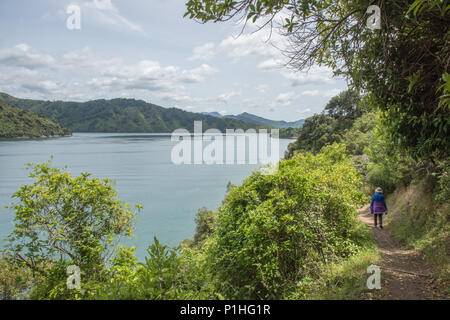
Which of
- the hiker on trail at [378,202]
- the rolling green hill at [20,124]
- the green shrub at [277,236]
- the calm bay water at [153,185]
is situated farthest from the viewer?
the rolling green hill at [20,124]

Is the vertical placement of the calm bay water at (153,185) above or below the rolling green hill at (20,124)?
below

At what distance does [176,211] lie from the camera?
2202 inches

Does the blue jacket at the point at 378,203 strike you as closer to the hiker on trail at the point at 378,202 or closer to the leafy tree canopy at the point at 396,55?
the hiker on trail at the point at 378,202

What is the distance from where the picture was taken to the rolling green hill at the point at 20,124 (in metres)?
128

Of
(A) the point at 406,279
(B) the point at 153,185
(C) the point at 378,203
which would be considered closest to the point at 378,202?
(C) the point at 378,203

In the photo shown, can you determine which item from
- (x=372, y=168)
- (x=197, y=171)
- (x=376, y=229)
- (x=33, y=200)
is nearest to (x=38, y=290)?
(x=33, y=200)

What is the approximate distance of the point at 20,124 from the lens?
134250 mm

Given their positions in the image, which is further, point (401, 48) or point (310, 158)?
point (310, 158)

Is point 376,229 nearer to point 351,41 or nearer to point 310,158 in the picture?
point 310,158

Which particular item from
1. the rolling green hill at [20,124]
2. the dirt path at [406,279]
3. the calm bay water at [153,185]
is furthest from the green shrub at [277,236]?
Result: the rolling green hill at [20,124]

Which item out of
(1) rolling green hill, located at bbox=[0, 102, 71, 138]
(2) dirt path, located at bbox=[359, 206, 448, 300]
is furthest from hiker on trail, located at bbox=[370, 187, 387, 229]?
(1) rolling green hill, located at bbox=[0, 102, 71, 138]

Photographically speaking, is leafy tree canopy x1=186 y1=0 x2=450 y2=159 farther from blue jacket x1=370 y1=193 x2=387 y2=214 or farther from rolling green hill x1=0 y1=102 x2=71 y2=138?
rolling green hill x1=0 y1=102 x2=71 y2=138
